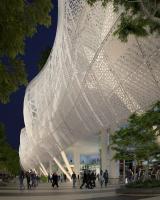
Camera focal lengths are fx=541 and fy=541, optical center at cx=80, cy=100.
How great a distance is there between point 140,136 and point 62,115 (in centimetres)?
2495

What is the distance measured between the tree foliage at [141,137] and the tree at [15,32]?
17316 mm

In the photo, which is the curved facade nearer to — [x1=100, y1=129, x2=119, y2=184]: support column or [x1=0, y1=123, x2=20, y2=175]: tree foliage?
[x1=100, y1=129, x2=119, y2=184]: support column

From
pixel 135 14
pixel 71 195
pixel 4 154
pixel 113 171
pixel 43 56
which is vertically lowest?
pixel 71 195

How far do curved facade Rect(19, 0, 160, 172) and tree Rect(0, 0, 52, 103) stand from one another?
18.4m

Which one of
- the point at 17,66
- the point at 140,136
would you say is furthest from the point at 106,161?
the point at 17,66

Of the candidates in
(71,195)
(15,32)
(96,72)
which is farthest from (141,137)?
(15,32)

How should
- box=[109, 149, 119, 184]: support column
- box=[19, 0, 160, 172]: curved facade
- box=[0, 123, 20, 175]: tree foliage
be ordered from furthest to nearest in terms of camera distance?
box=[0, 123, 20, 175]: tree foliage → box=[109, 149, 119, 184]: support column → box=[19, 0, 160, 172]: curved facade

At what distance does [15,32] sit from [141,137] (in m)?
22.9

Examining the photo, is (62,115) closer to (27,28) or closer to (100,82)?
(100,82)

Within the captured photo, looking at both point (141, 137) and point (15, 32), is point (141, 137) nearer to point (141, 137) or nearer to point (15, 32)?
point (141, 137)

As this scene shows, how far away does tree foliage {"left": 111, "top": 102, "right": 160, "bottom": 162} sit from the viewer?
3031 cm

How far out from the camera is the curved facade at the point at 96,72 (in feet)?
113

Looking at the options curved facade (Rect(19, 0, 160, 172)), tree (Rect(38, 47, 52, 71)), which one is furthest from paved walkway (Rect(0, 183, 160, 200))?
tree (Rect(38, 47, 52, 71))

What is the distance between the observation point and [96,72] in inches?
1607
